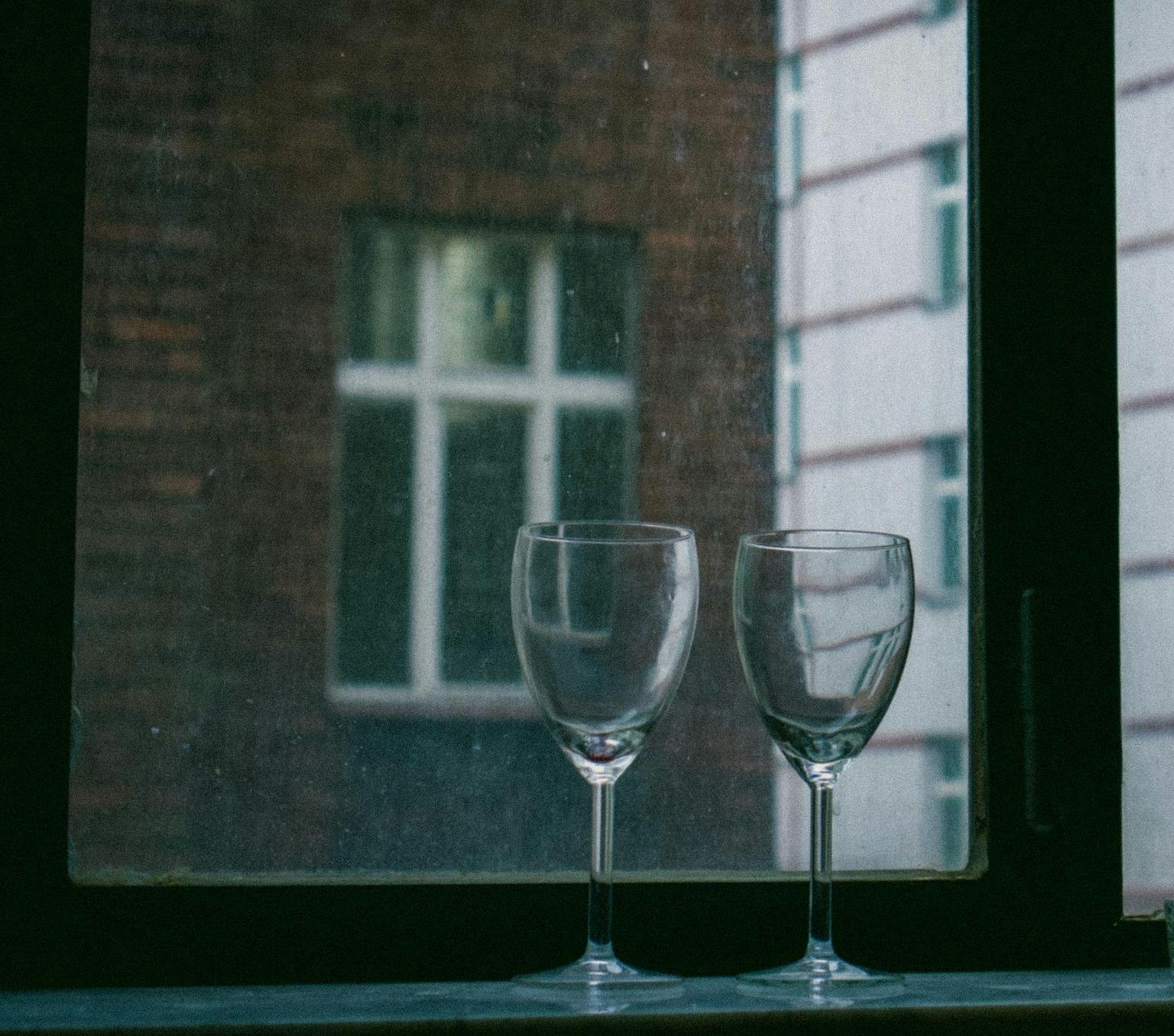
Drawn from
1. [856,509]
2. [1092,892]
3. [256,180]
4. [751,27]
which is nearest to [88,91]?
[256,180]

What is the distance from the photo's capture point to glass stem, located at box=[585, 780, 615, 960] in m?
0.80

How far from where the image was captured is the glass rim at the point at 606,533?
0.80 metres

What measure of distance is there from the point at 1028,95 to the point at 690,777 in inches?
20.5

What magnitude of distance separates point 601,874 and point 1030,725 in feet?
1.07

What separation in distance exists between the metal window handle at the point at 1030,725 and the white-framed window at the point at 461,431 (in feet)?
0.90

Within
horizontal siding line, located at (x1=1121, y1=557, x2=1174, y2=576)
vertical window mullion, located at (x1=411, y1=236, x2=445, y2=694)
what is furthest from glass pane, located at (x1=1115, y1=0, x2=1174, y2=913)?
vertical window mullion, located at (x1=411, y1=236, x2=445, y2=694)

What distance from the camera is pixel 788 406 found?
1.01 m

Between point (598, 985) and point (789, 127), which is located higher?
point (789, 127)

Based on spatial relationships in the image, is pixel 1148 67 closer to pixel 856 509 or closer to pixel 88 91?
pixel 856 509

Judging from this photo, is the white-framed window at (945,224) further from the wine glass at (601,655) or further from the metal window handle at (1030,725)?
the wine glass at (601,655)

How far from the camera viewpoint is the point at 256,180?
975mm

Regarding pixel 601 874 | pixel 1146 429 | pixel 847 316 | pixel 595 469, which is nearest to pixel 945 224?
pixel 847 316

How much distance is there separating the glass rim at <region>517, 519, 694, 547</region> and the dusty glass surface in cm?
14

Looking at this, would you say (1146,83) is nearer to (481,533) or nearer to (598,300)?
(598,300)
